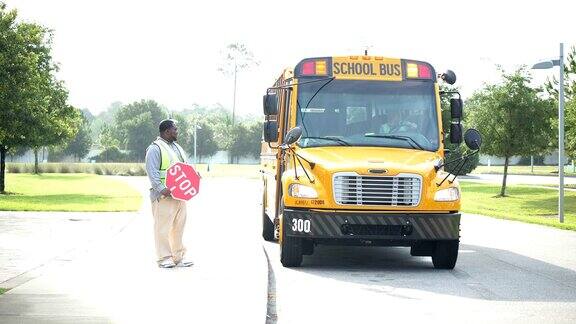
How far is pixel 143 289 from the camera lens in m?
9.19

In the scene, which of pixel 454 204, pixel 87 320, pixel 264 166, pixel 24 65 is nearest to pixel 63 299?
pixel 87 320

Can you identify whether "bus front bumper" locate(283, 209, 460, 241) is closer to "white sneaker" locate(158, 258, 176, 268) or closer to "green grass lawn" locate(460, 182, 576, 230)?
"white sneaker" locate(158, 258, 176, 268)

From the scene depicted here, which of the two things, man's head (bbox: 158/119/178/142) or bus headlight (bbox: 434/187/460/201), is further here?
bus headlight (bbox: 434/187/460/201)

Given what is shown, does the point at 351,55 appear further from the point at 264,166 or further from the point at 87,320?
the point at 87,320

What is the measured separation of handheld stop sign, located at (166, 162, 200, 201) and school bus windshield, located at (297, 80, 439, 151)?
206 centimetres

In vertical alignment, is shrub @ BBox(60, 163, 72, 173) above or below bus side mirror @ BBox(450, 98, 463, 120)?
below

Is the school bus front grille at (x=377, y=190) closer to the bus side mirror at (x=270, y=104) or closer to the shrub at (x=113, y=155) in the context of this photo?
the bus side mirror at (x=270, y=104)

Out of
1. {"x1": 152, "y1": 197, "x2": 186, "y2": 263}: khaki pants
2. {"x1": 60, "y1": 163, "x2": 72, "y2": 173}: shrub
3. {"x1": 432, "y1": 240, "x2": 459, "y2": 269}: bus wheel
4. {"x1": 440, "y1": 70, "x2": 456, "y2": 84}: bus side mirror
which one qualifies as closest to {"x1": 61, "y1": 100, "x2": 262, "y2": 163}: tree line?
{"x1": 60, "y1": 163, "x2": 72, "y2": 173}: shrub

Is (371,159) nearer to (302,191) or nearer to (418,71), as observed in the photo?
(302,191)

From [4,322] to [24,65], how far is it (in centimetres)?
2934

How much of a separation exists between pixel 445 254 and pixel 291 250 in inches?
80.9

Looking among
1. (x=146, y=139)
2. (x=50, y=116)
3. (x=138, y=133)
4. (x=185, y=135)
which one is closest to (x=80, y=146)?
(x=138, y=133)

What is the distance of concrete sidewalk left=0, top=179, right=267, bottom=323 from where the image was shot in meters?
7.60

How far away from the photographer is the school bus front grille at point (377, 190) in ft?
37.2
